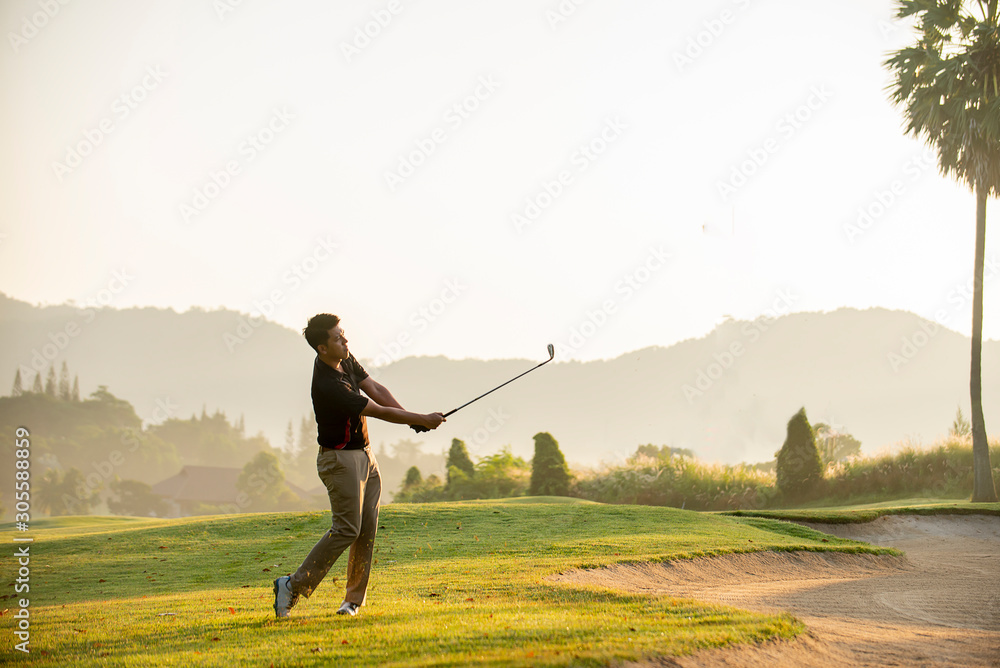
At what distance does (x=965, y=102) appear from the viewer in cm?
2253

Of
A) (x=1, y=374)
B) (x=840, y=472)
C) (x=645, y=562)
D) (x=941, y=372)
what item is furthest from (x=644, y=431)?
(x=645, y=562)

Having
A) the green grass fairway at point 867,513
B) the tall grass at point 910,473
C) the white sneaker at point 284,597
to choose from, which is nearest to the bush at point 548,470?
the tall grass at point 910,473

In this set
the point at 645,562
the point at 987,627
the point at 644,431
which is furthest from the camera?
the point at 644,431

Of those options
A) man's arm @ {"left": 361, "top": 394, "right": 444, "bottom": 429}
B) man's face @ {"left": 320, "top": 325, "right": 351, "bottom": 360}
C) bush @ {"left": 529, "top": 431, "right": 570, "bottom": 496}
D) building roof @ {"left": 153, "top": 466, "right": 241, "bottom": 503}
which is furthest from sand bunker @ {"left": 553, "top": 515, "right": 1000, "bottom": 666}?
building roof @ {"left": 153, "top": 466, "right": 241, "bottom": 503}

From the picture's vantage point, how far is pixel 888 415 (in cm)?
16425

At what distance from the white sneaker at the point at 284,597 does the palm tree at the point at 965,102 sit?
71.4 feet

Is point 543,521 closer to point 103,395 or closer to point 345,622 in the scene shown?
point 345,622

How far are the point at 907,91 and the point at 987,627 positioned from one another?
2084 cm

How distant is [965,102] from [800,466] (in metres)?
12.2

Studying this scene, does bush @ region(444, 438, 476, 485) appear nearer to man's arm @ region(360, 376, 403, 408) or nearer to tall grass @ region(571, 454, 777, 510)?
tall grass @ region(571, 454, 777, 510)

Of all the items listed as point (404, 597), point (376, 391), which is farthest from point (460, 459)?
point (376, 391)

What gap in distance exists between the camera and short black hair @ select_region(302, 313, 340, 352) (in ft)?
19.1

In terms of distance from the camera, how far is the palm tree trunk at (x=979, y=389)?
21281 mm

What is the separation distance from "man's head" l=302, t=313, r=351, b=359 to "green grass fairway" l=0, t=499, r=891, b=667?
2021mm
